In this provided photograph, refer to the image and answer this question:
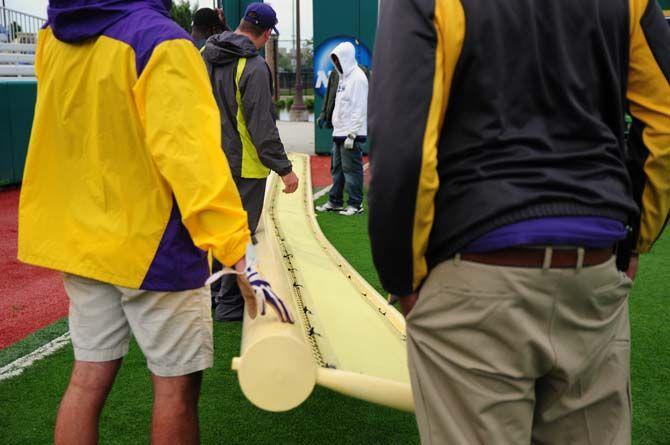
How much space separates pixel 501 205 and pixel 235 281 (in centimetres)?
381

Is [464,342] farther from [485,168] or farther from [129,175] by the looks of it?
[129,175]

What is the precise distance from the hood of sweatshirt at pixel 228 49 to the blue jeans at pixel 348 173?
16.3ft

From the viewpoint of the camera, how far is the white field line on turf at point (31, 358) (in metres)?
4.33

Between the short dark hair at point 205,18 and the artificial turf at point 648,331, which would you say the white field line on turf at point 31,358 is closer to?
the short dark hair at point 205,18

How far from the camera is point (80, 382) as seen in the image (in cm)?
249

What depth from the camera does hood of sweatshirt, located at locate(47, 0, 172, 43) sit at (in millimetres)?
2340

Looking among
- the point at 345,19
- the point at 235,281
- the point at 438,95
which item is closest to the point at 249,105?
the point at 235,281

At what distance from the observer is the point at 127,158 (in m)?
2.38

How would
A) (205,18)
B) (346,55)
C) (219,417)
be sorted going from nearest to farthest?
(219,417), (205,18), (346,55)

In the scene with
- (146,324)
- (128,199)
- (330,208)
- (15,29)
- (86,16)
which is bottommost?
(330,208)

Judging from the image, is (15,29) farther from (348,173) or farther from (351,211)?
(351,211)

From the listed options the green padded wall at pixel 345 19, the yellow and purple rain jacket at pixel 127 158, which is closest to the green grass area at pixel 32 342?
the yellow and purple rain jacket at pixel 127 158

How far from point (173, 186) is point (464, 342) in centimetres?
106

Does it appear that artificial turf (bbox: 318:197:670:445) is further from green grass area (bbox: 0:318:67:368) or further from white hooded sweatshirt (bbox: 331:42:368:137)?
green grass area (bbox: 0:318:67:368)
